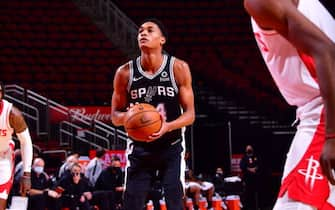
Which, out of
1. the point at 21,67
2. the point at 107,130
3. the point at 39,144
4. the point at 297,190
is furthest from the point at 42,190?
the point at 297,190

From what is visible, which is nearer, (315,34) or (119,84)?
(315,34)

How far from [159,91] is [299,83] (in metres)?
2.74

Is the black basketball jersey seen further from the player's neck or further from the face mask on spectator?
the face mask on spectator

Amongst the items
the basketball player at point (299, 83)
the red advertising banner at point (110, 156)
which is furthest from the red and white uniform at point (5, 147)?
the red advertising banner at point (110, 156)

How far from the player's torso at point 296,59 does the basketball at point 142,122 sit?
221cm

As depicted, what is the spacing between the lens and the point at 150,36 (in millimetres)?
5738

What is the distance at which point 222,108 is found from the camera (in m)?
18.8

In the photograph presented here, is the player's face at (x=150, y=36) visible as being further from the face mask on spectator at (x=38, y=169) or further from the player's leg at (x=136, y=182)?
the face mask on spectator at (x=38, y=169)

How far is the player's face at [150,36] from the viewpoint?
18.8 feet

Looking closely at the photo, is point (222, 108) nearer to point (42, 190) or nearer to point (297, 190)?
point (42, 190)

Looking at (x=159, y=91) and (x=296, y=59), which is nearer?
(x=296, y=59)

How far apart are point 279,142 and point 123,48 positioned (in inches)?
181

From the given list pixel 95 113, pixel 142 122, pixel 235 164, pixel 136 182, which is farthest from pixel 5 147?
pixel 235 164

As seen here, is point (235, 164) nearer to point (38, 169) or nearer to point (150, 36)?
point (38, 169)
